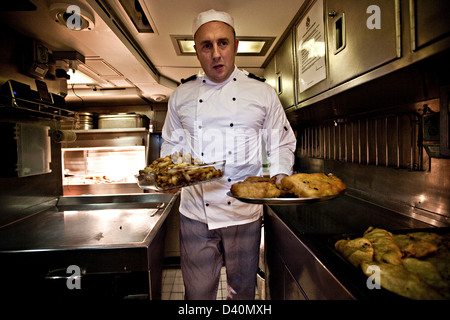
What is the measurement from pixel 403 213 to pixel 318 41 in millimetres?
1378

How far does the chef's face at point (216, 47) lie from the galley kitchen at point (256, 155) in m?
0.02

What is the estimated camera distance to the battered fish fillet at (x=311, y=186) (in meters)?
1.18

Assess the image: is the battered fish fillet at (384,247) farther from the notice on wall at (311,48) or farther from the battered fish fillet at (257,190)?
the notice on wall at (311,48)

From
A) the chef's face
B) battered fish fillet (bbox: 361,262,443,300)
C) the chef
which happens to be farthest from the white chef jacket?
battered fish fillet (bbox: 361,262,443,300)

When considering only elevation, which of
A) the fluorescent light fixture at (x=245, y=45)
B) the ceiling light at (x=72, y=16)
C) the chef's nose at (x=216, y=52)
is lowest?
the chef's nose at (x=216, y=52)

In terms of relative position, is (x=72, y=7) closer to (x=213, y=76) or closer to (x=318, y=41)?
(x=213, y=76)

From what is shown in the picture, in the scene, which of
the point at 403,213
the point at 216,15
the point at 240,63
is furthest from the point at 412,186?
the point at 240,63

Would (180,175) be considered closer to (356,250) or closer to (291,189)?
(291,189)

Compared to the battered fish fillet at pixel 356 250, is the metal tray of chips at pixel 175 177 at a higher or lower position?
higher

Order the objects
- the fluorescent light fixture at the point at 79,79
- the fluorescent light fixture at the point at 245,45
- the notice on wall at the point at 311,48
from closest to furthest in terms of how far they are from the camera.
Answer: the notice on wall at the point at 311,48 < the fluorescent light fixture at the point at 245,45 < the fluorescent light fixture at the point at 79,79

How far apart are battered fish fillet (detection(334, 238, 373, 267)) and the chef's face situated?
1322 millimetres

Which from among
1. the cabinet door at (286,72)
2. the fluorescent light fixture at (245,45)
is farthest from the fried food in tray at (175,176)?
the fluorescent light fixture at (245,45)

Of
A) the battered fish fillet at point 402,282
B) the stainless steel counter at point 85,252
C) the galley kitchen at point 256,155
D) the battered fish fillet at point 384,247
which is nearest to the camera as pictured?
the battered fish fillet at point 402,282

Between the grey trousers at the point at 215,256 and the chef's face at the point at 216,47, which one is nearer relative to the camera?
the chef's face at the point at 216,47
